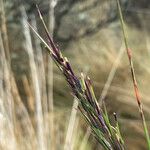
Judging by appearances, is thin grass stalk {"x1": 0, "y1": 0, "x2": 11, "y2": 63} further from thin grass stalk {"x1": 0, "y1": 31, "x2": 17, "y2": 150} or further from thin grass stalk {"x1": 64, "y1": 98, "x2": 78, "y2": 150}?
thin grass stalk {"x1": 64, "y1": 98, "x2": 78, "y2": 150}

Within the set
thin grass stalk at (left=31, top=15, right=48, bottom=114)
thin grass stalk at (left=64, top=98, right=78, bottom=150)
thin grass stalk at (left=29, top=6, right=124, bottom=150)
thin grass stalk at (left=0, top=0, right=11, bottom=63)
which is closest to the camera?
thin grass stalk at (left=29, top=6, right=124, bottom=150)

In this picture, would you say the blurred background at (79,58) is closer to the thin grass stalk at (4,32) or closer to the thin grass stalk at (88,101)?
the thin grass stalk at (4,32)

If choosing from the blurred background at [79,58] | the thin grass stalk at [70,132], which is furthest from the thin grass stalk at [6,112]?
the thin grass stalk at [70,132]

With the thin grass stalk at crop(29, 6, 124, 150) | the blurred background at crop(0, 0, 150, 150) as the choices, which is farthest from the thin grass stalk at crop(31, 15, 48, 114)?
the thin grass stalk at crop(29, 6, 124, 150)

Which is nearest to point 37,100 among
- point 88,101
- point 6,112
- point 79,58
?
point 6,112

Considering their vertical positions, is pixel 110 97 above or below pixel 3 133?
above

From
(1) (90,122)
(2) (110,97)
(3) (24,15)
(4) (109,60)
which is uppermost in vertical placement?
(3) (24,15)

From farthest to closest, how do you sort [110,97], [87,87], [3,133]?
[110,97] < [3,133] < [87,87]

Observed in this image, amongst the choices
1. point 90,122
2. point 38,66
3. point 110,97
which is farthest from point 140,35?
point 90,122

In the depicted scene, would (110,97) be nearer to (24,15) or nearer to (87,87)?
(24,15)
